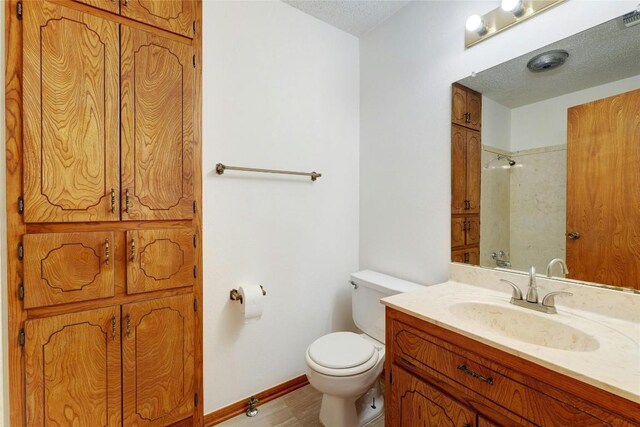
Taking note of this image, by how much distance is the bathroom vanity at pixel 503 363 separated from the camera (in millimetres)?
756

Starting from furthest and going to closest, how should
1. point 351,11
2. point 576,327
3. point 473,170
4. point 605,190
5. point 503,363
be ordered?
point 351,11 < point 473,170 < point 605,190 < point 576,327 < point 503,363

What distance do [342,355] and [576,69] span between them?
1694 millimetres

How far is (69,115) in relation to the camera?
122 cm

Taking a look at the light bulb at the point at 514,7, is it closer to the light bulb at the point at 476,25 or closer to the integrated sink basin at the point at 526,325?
the light bulb at the point at 476,25

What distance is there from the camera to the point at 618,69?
44.1 inches

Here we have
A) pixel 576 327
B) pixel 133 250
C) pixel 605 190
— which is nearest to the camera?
pixel 576 327

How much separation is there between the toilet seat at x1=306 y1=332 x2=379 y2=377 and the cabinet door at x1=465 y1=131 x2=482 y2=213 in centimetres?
95

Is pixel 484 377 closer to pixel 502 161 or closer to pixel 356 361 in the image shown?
pixel 356 361

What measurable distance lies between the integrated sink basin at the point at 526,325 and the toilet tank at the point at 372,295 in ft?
1.41

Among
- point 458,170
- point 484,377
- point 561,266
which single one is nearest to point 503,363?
point 484,377

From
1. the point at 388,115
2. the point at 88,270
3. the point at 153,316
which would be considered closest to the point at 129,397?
the point at 153,316

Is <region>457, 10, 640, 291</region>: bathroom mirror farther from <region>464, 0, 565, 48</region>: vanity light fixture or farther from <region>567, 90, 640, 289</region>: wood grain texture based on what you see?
<region>464, 0, 565, 48</region>: vanity light fixture

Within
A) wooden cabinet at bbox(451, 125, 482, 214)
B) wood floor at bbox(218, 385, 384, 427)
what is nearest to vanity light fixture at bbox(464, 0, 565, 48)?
wooden cabinet at bbox(451, 125, 482, 214)

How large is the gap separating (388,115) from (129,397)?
2.16 metres
